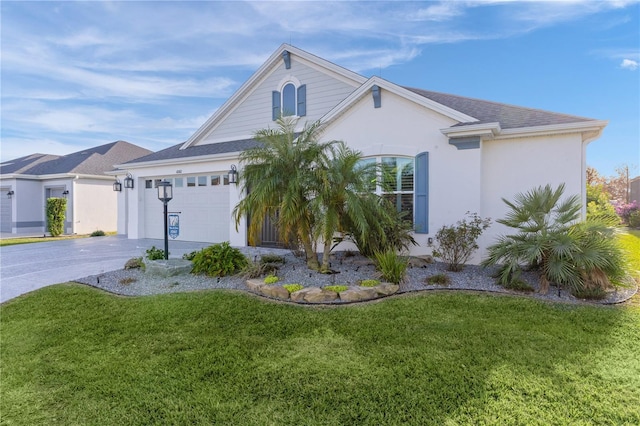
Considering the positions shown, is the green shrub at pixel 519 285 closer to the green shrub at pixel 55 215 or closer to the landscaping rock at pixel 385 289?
the landscaping rock at pixel 385 289

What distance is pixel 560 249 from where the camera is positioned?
5828 millimetres

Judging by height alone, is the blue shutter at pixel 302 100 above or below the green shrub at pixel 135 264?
above

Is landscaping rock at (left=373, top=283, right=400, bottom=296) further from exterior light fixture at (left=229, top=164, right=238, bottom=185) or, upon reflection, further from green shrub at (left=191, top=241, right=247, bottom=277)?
exterior light fixture at (left=229, top=164, right=238, bottom=185)

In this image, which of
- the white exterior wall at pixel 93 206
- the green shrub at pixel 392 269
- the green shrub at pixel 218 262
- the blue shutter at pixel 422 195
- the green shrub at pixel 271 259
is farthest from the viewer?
the white exterior wall at pixel 93 206

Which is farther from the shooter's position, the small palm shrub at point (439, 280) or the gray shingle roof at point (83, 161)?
the gray shingle roof at point (83, 161)

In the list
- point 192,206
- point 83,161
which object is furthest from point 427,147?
point 83,161

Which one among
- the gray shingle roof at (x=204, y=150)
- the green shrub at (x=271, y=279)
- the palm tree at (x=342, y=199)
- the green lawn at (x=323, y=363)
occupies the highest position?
the gray shingle roof at (x=204, y=150)

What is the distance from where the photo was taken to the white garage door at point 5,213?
21.0 metres

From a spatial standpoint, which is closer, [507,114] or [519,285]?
[519,285]

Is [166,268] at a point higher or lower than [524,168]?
lower

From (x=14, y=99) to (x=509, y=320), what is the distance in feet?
67.5

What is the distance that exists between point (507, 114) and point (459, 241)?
4667 millimetres

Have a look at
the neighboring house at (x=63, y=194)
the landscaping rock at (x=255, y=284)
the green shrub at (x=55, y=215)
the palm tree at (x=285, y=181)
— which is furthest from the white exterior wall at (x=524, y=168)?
the green shrub at (x=55, y=215)

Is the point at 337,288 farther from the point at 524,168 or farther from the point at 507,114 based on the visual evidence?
the point at 507,114
